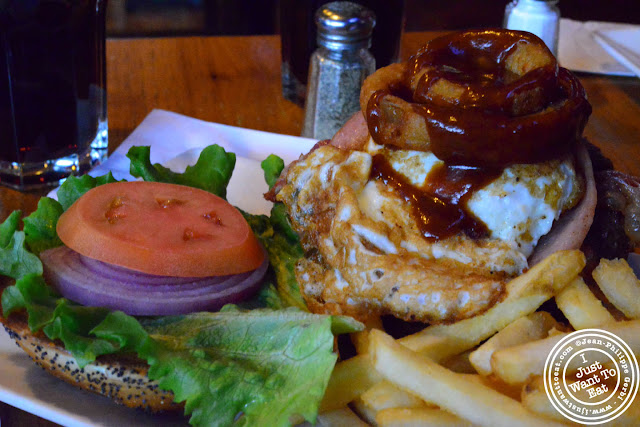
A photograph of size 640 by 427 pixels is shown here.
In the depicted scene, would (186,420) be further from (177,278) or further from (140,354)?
(177,278)

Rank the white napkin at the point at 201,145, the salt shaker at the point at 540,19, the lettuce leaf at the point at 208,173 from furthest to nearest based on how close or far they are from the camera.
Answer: the salt shaker at the point at 540,19 → the white napkin at the point at 201,145 → the lettuce leaf at the point at 208,173

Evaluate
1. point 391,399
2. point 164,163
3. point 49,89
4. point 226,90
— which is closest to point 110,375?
point 391,399

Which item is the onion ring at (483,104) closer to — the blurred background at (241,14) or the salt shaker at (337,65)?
the salt shaker at (337,65)

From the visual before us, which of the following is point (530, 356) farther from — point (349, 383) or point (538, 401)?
point (349, 383)

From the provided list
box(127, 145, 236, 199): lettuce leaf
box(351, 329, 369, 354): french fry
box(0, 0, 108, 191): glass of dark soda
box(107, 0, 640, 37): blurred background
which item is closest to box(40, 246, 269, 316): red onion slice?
box(351, 329, 369, 354): french fry

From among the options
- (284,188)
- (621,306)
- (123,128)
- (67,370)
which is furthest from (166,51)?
(621,306)

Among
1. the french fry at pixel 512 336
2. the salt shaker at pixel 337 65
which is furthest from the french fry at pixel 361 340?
the salt shaker at pixel 337 65
